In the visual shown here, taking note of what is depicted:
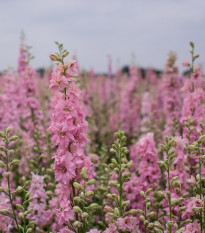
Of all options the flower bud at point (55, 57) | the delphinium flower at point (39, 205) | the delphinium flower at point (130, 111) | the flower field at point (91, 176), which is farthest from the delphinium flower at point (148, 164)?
the delphinium flower at point (130, 111)

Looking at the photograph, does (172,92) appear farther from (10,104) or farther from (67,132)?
(67,132)

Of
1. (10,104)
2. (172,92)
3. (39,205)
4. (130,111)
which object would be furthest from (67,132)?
(130,111)

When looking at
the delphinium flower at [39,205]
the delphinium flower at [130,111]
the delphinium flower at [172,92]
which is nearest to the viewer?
the delphinium flower at [39,205]

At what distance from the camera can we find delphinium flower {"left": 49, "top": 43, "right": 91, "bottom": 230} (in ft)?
8.21

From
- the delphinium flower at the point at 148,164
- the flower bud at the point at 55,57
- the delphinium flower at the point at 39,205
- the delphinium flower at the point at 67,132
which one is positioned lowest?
the delphinium flower at the point at 39,205

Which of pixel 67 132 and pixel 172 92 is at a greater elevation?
pixel 172 92

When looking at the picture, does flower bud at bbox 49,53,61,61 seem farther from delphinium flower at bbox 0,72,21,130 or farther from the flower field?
delphinium flower at bbox 0,72,21,130

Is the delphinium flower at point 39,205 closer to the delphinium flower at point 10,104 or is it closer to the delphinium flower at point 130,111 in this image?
the delphinium flower at point 10,104

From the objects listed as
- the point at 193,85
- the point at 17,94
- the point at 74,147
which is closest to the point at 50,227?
the point at 74,147

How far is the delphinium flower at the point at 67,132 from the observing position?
8.21 ft

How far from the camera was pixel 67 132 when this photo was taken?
2.49 meters

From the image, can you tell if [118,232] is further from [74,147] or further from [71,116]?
[71,116]

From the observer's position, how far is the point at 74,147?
2566 millimetres

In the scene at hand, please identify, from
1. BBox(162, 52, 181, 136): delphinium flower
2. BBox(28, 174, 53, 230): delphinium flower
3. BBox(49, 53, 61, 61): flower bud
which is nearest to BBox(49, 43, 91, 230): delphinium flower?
BBox(49, 53, 61, 61): flower bud
